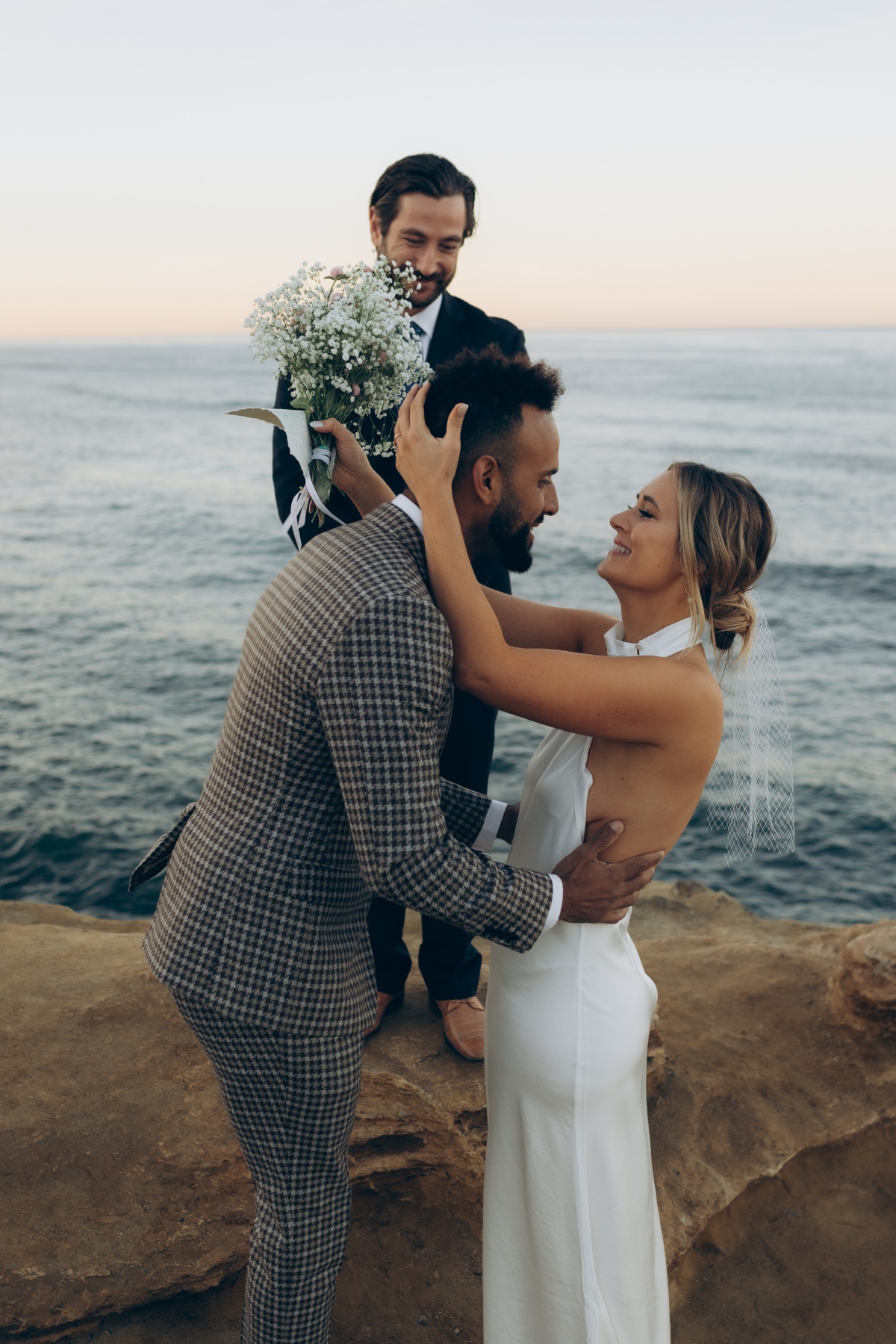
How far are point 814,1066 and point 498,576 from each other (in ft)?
8.79

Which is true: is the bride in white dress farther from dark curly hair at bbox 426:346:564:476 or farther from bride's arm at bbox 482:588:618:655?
bride's arm at bbox 482:588:618:655

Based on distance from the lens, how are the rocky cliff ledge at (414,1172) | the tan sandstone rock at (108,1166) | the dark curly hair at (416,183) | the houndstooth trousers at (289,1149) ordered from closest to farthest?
1. the houndstooth trousers at (289,1149)
2. the tan sandstone rock at (108,1166)
3. the rocky cliff ledge at (414,1172)
4. the dark curly hair at (416,183)

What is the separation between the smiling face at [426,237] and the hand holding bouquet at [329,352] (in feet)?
3.10

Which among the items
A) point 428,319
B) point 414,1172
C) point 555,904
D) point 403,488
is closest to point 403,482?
point 403,488

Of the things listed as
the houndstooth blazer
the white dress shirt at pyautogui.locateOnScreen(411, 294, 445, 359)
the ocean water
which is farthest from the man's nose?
the ocean water

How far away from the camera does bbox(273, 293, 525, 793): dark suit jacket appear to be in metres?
4.10

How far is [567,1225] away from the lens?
2947 millimetres

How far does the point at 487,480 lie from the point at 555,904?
1138 mm

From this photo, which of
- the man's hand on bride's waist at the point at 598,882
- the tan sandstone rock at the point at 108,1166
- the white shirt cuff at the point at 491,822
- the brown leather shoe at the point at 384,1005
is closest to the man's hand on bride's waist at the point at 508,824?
the white shirt cuff at the point at 491,822

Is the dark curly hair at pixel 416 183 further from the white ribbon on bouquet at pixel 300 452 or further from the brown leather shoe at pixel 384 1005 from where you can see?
the brown leather shoe at pixel 384 1005

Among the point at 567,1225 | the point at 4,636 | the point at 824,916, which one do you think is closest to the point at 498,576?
the point at 567,1225

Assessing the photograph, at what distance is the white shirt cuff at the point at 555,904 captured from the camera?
2689 mm

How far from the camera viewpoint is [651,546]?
294 cm

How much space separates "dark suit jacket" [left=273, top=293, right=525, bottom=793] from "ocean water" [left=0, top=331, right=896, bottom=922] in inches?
224
